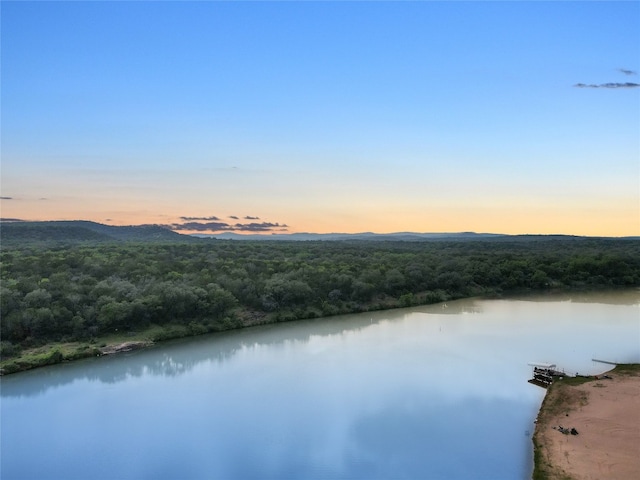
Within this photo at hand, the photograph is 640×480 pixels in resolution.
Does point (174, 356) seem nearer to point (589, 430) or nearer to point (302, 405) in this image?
point (302, 405)

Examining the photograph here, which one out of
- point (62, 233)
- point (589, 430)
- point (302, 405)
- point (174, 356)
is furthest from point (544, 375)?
point (62, 233)

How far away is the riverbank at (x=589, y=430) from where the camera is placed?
526 inches

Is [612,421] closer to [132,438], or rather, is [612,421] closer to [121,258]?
[132,438]

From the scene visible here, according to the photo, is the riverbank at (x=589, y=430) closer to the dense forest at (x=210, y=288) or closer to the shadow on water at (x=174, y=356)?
the shadow on water at (x=174, y=356)

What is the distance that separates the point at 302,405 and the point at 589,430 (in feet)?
31.0

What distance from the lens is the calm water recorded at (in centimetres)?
1423

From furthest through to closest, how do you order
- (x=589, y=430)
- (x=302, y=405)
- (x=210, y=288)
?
(x=210, y=288)
(x=302, y=405)
(x=589, y=430)

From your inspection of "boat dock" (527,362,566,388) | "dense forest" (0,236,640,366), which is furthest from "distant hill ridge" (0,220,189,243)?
"boat dock" (527,362,566,388)

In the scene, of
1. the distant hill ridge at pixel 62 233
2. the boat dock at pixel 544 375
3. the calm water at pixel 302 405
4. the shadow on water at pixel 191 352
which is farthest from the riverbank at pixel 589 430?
the distant hill ridge at pixel 62 233

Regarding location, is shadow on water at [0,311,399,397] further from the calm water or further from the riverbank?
the riverbank

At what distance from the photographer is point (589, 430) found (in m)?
15.6

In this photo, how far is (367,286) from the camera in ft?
125

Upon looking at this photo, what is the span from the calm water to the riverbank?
2.06 ft

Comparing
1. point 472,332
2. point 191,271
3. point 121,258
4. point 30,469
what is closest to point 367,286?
point 472,332
